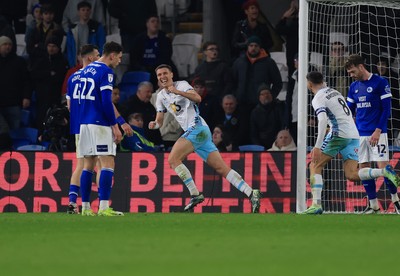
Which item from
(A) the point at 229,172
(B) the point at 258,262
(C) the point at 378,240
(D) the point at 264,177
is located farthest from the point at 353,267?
(D) the point at 264,177

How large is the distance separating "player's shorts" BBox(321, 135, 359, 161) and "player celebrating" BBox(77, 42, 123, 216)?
114 inches

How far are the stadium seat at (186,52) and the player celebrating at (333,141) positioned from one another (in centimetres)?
631

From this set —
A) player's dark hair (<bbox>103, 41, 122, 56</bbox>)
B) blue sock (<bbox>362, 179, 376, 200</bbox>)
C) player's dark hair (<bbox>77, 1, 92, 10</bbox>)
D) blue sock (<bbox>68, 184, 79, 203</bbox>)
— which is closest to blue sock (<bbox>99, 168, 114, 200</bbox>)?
blue sock (<bbox>68, 184, 79, 203</bbox>)

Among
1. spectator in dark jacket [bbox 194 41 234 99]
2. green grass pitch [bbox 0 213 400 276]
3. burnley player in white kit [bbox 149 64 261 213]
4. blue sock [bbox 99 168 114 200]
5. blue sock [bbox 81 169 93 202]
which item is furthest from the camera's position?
spectator in dark jacket [bbox 194 41 234 99]

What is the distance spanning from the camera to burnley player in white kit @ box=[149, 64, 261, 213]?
16.0 m

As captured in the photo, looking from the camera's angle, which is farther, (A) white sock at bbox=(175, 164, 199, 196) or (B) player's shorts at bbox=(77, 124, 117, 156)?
(A) white sock at bbox=(175, 164, 199, 196)

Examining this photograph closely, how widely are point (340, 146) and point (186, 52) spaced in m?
6.69

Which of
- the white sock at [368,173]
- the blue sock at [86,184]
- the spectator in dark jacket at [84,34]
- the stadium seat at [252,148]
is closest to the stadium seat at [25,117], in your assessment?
the spectator in dark jacket at [84,34]

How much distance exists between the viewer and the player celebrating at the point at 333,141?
15289 mm

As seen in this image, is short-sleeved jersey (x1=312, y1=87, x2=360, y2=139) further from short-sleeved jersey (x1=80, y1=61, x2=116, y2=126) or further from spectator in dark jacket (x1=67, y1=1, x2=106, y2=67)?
spectator in dark jacket (x1=67, y1=1, x2=106, y2=67)

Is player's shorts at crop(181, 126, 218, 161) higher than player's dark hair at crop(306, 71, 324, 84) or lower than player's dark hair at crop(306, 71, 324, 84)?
lower

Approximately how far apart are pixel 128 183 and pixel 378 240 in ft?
27.3

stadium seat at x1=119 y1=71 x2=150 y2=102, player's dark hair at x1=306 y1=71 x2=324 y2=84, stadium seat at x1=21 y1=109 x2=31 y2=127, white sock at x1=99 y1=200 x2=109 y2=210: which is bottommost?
white sock at x1=99 y1=200 x2=109 y2=210

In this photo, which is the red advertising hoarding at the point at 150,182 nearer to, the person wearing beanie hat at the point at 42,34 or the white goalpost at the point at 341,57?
the white goalpost at the point at 341,57
